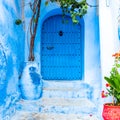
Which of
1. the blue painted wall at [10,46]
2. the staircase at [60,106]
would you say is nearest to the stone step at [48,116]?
the staircase at [60,106]

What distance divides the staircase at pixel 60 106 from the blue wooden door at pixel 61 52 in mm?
834

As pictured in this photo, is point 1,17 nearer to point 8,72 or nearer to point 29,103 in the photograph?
point 8,72

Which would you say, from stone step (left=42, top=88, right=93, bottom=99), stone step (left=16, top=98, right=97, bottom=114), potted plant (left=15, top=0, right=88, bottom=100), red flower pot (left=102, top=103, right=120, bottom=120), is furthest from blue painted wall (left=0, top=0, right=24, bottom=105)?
red flower pot (left=102, top=103, right=120, bottom=120)

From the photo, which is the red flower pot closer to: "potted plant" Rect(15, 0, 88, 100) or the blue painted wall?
the blue painted wall

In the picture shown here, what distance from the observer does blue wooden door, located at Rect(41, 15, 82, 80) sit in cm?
→ 720

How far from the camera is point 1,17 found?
186 inches

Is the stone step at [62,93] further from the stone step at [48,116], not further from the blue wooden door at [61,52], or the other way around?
the blue wooden door at [61,52]

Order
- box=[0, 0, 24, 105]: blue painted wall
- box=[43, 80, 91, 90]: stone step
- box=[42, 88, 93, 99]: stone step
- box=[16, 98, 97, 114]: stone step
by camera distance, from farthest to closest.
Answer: box=[43, 80, 91, 90]: stone step → box=[42, 88, 93, 99]: stone step → box=[16, 98, 97, 114]: stone step → box=[0, 0, 24, 105]: blue painted wall

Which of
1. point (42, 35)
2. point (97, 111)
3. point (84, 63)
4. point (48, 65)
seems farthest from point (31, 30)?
point (97, 111)

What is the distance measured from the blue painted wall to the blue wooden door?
44.5 inches

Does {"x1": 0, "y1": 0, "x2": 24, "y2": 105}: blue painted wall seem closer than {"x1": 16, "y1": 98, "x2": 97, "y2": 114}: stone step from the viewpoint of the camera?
Yes

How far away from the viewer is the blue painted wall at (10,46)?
473 cm

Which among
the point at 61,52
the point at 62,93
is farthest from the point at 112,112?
the point at 61,52

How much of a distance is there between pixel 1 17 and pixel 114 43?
2.55 metres
